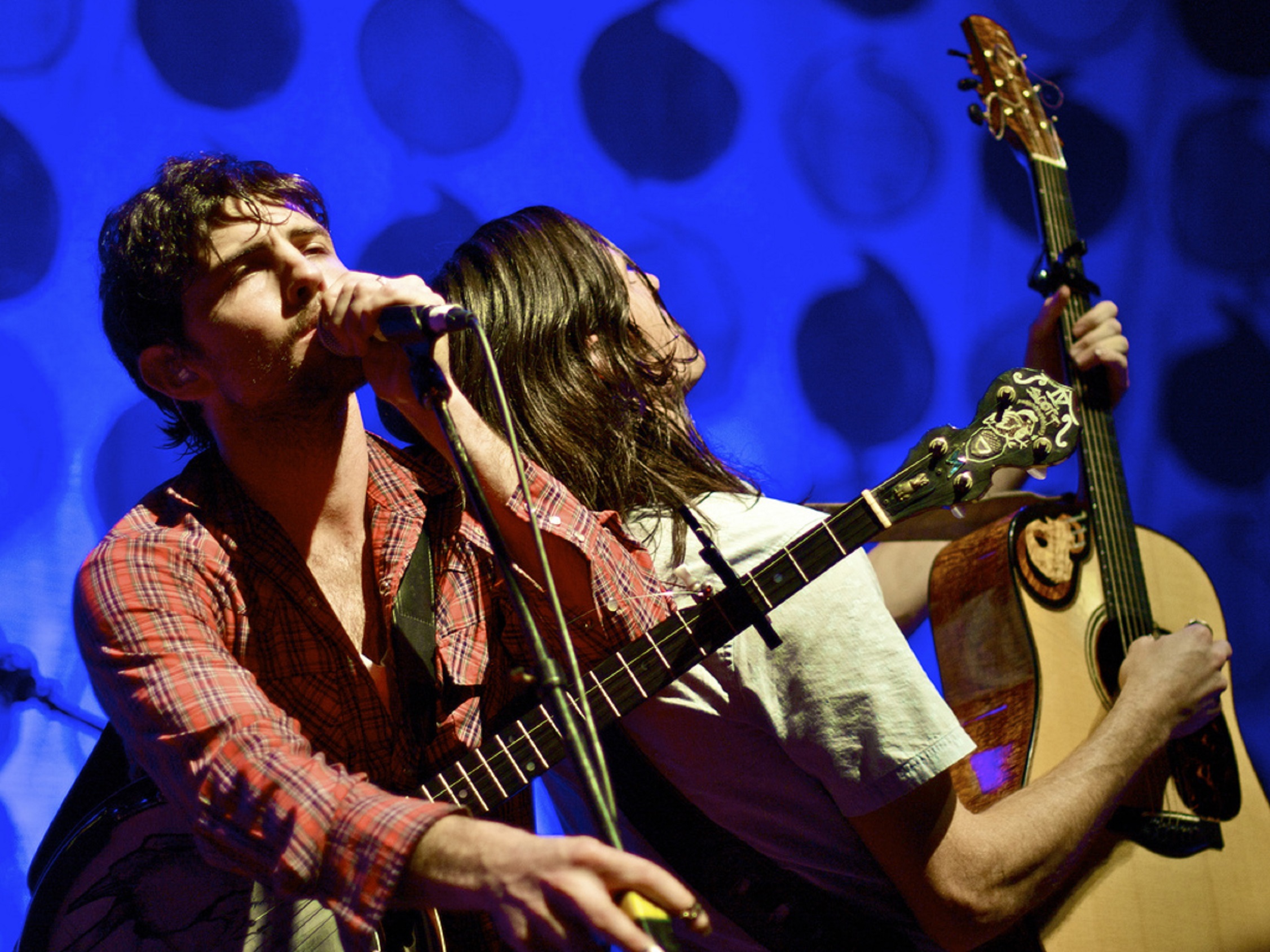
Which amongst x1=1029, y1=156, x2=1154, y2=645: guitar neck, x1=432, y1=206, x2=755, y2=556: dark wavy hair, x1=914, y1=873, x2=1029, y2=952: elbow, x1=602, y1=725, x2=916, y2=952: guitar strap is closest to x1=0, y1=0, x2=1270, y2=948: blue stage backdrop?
x1=1029, y1=156, x2=1154, y2=645: guitar neck

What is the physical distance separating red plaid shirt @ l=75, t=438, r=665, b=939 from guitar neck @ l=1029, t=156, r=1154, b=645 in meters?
0.98

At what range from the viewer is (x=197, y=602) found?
1.26m

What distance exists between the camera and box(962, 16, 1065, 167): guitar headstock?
7.50ft

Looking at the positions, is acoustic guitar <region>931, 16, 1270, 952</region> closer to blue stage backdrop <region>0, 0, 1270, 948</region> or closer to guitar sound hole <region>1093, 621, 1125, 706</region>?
guitar sound hole <region>1093, 621, 1125, 706</region>

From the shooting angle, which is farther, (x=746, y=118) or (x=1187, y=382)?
(x=1187, y=382)

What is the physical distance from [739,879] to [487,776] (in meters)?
0.41

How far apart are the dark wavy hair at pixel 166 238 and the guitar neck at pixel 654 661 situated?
0.78 metres

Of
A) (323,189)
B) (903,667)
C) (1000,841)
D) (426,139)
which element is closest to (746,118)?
(426,139)

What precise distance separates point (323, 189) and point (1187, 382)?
2.33 m

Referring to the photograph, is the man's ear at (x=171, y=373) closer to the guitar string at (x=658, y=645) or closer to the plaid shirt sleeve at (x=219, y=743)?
the plaid shirt sleeve at (x=219, y=743)

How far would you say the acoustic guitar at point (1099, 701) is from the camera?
157 cm

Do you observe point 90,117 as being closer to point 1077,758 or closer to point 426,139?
point 426,139

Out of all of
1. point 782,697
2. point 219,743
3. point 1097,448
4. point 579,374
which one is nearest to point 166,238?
point 579,374

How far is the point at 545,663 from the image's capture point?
898 mm
